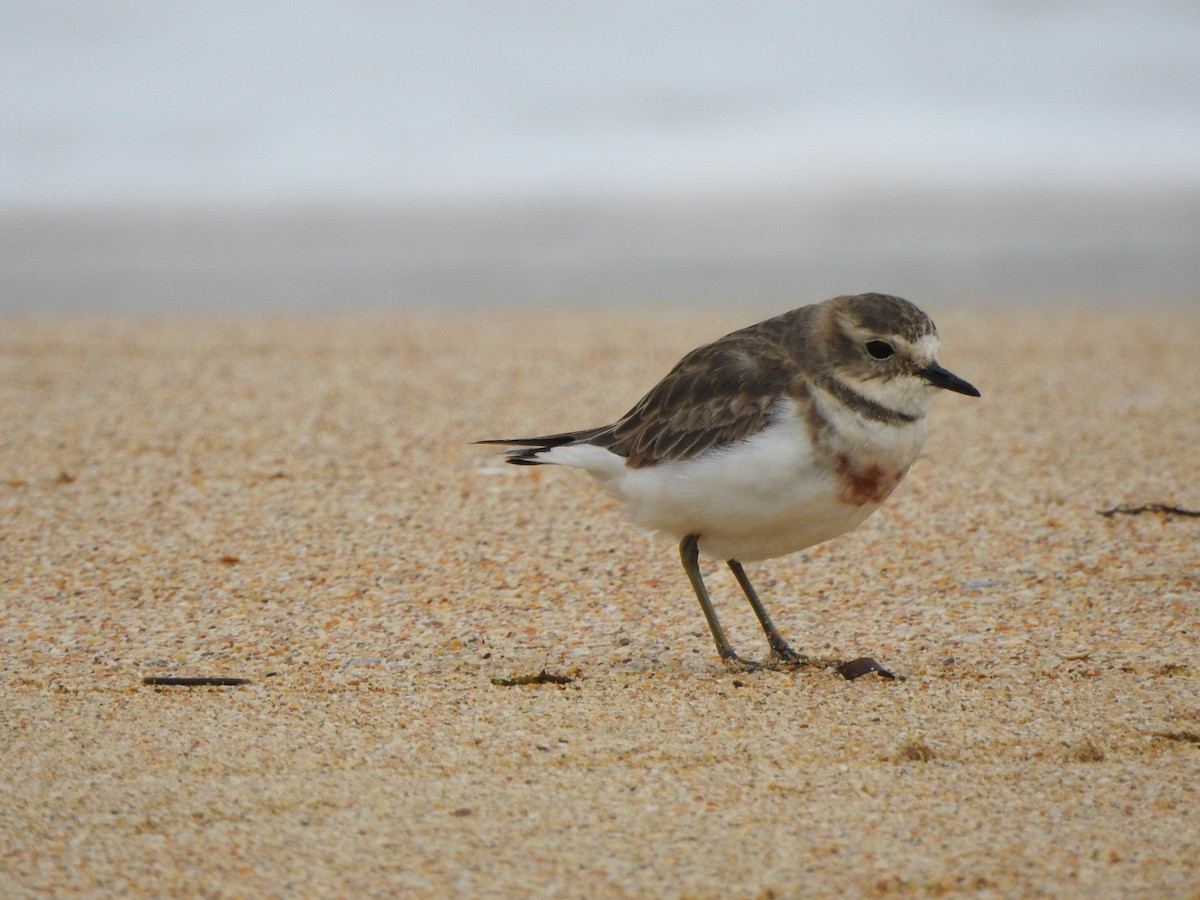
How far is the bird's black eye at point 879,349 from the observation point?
403 cm

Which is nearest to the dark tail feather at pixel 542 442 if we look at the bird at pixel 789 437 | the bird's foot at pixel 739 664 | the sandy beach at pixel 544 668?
the bird at pixel 789 437

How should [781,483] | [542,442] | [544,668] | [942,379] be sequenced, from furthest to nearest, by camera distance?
[542,442], [544,668], [942,379], [781,483]

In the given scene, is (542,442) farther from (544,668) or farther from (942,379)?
(942,379)

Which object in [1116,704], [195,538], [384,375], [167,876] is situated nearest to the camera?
[167,876]

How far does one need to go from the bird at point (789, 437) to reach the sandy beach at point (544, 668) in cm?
Result: 39

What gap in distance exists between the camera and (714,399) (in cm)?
414

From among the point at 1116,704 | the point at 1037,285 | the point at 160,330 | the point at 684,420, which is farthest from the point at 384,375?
the point at 1037,285

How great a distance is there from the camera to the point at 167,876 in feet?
9.26

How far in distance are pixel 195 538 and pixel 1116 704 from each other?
138 inches

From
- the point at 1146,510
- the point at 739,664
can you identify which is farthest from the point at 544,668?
the point at 1146,510

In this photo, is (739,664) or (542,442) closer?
(739,664)

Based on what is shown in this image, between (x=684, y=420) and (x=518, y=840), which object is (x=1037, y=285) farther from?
(x=518, y=840)

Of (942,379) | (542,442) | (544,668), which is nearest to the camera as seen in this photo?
(942,379)

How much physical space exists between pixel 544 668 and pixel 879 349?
1400mm
